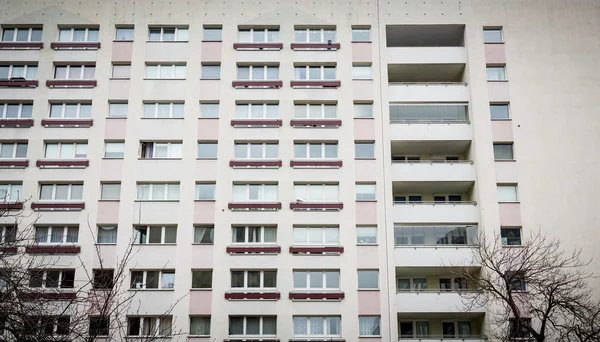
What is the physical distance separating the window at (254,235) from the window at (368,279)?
5.28 m

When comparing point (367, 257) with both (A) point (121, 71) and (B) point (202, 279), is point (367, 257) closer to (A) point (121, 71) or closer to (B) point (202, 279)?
(B) point (202, 279)

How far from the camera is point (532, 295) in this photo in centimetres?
3566

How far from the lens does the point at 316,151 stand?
4156cm

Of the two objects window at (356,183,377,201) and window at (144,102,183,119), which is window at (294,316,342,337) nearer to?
window at (356,183,377,201)

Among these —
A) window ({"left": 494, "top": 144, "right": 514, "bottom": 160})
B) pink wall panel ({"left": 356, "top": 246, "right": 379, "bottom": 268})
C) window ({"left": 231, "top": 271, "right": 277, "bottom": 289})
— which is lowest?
window ({"left": 231, "top": 271, "right": 277, "bottom": 289})

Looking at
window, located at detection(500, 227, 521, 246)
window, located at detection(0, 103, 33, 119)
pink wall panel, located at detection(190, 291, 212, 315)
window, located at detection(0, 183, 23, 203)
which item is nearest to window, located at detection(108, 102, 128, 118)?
window, located at detection(0, 103, 33, 119)

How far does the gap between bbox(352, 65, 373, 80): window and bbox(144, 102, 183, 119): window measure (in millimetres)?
10773

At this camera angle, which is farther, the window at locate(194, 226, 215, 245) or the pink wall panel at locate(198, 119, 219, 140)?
the pink wall panel at locate(198, 119, 219, 140)

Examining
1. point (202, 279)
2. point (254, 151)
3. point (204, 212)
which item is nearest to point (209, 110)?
point (254, 151)

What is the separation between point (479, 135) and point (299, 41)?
12.4 metres

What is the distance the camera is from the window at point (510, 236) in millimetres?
39281

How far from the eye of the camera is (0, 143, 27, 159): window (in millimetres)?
41397

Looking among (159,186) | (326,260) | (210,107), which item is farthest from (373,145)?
(159,186)

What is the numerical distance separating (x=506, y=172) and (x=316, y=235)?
38.0 ft
